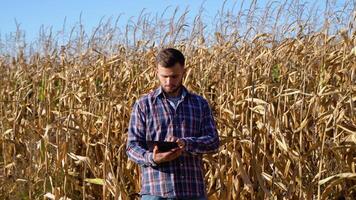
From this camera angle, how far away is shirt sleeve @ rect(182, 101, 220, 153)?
2912 mm

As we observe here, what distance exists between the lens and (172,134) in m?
3.04

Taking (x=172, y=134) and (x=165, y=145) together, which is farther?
(x=172, y=134)

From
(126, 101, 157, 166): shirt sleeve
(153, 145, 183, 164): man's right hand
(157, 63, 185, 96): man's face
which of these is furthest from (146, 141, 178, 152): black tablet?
(157, 63, 185, 96): man's face

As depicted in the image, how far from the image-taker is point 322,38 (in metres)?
5.45

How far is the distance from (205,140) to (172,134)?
17 cm

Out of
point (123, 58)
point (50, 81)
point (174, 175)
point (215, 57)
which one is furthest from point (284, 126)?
point (50, 81)

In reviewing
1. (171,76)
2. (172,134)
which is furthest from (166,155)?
(171,76)

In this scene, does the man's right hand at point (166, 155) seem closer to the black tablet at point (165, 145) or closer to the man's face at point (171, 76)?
the black tablet at point (165, 145)

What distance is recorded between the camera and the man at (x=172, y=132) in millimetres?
2961

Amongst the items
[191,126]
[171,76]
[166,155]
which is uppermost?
[171,76]

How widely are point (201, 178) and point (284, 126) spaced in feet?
4.47

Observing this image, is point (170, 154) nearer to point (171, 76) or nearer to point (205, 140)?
point (205, 140)

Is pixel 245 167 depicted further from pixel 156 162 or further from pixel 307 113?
pixel 156 162

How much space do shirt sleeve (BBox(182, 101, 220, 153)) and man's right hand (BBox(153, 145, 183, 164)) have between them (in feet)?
0.21
